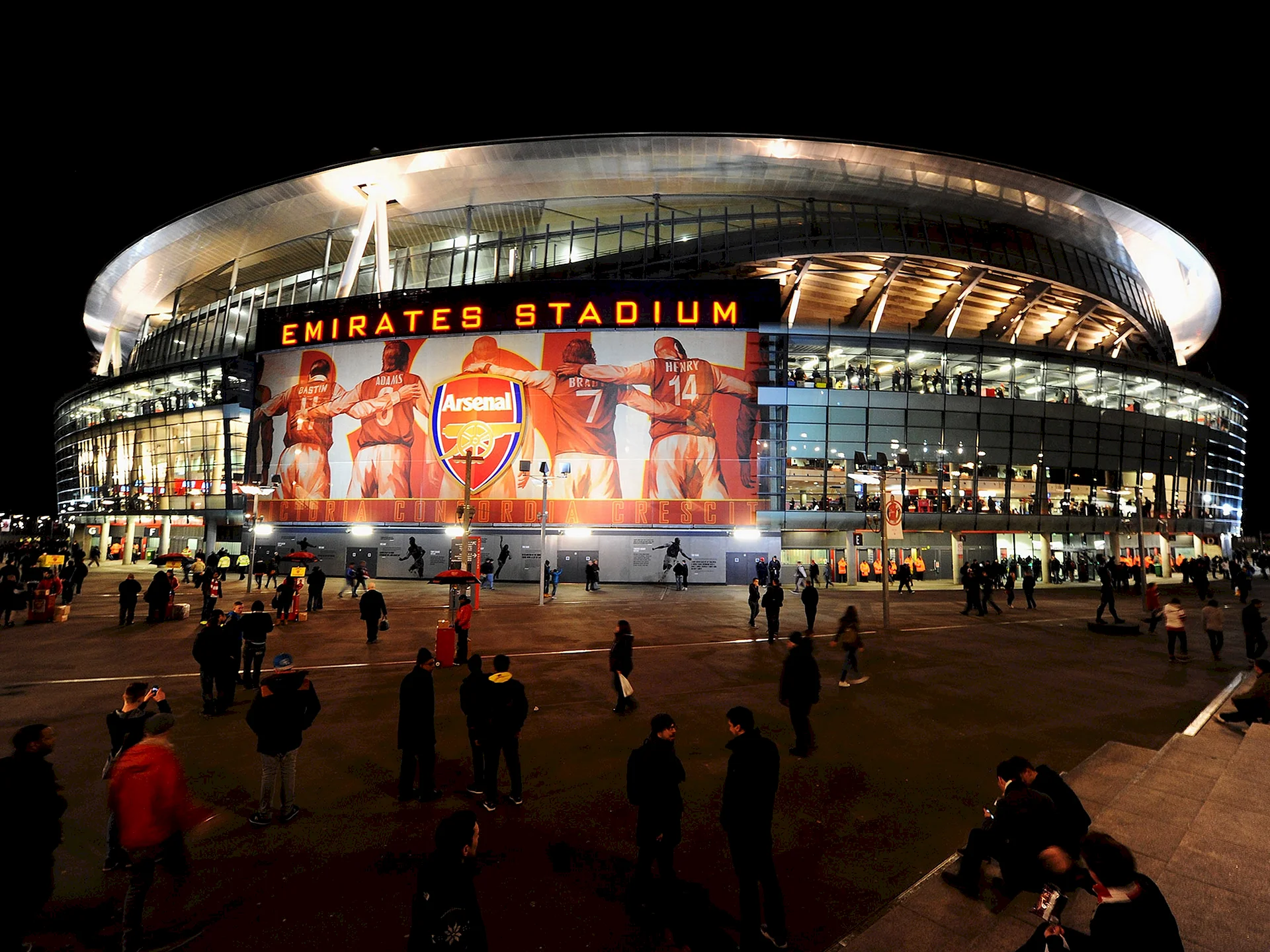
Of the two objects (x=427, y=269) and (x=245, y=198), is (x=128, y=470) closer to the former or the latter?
(x=245, y=198)

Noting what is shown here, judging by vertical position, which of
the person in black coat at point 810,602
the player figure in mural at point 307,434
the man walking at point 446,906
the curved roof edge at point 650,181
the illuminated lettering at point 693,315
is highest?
the curved roof edge at point 650,181

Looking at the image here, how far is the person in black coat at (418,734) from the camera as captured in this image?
6.54 metres

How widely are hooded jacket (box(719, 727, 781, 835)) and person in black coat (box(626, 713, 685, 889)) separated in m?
0.44

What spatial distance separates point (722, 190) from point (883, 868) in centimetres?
3921

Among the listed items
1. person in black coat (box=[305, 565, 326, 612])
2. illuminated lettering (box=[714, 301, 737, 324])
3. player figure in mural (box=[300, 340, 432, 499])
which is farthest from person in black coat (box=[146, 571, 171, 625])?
illuminated lettering (box=[714, 301, 737, 324])

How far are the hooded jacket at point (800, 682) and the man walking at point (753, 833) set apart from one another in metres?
3.62

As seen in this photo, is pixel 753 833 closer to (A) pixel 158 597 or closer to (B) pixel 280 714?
(B) pixel 280 714

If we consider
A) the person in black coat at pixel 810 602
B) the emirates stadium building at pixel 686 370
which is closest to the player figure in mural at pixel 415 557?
the emirates stadium building at pixel 686 370

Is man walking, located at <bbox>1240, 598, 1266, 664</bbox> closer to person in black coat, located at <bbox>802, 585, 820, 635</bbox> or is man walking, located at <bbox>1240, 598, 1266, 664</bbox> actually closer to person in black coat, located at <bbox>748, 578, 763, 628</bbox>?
person in black coat, located at <bbox>802, 585, 820, 635</bbox>

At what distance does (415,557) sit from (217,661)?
2482 centimetres

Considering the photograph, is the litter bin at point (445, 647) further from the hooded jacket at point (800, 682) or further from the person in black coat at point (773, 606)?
the person in black coat at point (773, 606)

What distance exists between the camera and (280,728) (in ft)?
19.6

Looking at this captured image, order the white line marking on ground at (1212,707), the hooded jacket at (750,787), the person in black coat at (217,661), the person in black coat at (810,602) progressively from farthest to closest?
1. the person in black coat at (810,602)
2. the person in black coat at (217,661)
3. the white line marking on ground at (1212,707)
4. the hooded jacket at (750,787)

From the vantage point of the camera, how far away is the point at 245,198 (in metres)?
39.2
